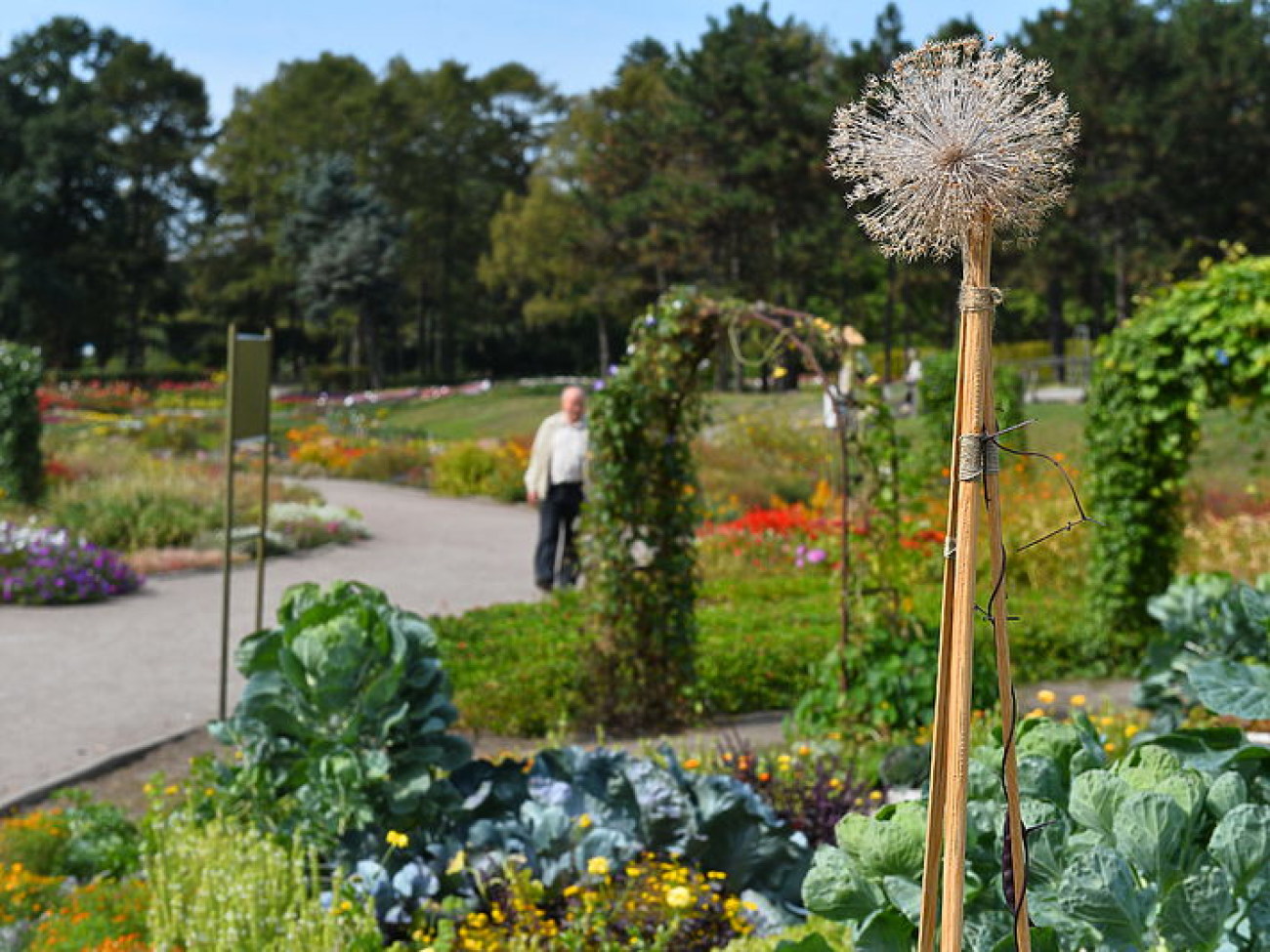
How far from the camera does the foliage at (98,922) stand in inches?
134

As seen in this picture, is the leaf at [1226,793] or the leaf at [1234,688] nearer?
the leaf at [1226,793]

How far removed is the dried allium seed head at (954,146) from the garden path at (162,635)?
198 inches

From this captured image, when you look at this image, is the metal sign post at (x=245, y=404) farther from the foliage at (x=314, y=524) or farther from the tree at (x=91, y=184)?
the tree at (x=91, y=184)

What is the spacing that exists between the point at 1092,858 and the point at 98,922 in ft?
9.25

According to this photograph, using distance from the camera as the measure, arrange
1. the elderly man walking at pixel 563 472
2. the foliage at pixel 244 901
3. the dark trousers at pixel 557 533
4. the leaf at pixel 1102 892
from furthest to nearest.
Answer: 1. the dark trousers at pixel 557 533
2. the elderly man walking at pixel 563 472
3. the foliage at pixel 244 901
4. the leaf at pixel 1102 892

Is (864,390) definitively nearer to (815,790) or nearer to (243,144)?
(815,790)

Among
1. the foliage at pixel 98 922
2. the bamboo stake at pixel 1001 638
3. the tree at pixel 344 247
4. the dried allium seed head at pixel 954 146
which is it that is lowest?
the foliage at pixel 98 922

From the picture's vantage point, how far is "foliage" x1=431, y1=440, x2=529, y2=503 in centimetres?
1789

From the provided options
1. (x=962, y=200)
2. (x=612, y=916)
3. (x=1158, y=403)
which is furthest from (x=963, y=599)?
(x=1158, y=403)

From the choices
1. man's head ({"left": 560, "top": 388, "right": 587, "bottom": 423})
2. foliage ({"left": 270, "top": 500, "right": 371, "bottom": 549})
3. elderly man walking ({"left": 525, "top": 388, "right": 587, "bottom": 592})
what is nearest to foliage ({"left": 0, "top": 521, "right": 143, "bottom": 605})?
foliage ({"left": 270, "top": 500, "right": 371, "bottom": 549})

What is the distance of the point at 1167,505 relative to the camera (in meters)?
7.31

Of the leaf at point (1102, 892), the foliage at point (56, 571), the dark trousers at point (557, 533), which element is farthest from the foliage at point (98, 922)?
the foliage at point (56, 571)

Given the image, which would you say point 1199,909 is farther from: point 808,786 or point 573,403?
point 573,403

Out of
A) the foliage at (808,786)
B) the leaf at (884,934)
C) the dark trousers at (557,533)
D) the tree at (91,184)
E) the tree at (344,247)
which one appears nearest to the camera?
the leaf at (884,934)
